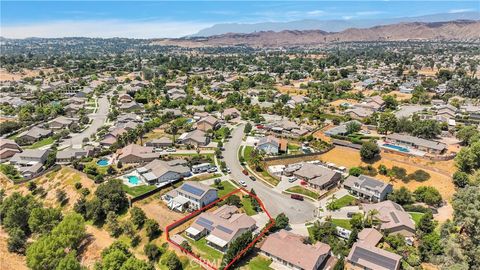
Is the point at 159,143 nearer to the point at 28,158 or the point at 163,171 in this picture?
the point at 163,171

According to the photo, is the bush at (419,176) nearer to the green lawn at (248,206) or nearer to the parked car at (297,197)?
the parked car at (297,197)

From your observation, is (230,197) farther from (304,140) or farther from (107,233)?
(304,140)

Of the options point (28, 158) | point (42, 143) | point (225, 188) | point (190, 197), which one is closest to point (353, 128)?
point (225, 188)

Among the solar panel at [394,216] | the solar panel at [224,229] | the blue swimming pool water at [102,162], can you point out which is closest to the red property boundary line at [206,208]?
the solar panel at [224,229]

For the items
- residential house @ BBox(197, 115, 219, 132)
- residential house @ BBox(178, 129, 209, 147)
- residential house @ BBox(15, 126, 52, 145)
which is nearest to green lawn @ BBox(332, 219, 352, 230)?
residential house @ BBox(178, 129, 209, 147)

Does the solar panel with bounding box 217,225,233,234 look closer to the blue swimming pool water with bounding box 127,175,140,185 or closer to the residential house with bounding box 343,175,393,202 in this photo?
the blue swimming pool water with bounding box 127,175,140,185
